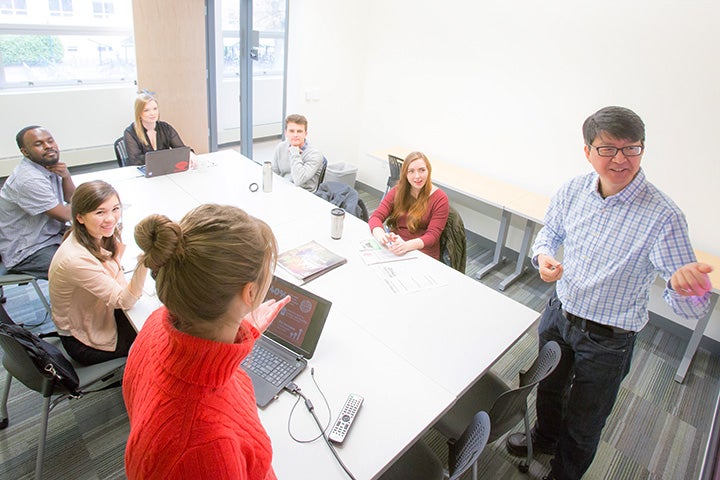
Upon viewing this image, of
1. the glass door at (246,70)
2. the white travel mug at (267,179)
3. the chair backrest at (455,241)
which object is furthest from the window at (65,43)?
the chair backrest at (455,241)

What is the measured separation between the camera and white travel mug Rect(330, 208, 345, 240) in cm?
267

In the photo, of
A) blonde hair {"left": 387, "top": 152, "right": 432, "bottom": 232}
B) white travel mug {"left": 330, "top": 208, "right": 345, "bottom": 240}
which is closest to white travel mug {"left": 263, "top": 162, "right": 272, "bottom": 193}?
white travel mug {"left": 330, "top": 208, "right": 345, "bottom": 240}

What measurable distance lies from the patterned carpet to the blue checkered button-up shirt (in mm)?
457

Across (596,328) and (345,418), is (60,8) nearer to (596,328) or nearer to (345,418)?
(345,418)

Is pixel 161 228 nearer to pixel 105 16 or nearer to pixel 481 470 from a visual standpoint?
pixel 481 470

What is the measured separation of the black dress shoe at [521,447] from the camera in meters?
2.33

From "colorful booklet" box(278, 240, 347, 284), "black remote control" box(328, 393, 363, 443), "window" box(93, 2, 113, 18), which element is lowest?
"black remote control" box(328, 393, 363, 443)

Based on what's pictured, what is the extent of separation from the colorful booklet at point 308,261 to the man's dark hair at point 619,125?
1386 mm

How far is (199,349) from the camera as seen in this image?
2.96 ft

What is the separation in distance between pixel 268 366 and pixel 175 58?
4141mm

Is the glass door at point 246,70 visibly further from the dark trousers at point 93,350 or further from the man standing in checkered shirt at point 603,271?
the man standing in checkered shirt at point 603,271

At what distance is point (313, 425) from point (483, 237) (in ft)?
10.8

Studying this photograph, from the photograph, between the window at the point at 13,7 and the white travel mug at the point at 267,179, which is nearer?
the white travel mug at the point at 267,179

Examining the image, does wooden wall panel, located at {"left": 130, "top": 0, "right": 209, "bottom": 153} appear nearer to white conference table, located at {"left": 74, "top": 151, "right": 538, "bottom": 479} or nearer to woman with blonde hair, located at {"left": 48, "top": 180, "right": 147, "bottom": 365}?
white conference table, located at {"left": 74, "top": 151, "right": 538, "bottom": 479}
